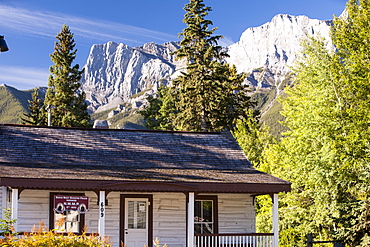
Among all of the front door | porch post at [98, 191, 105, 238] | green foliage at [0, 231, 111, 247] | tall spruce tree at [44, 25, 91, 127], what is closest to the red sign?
porch post at [98, 191, 105, 238]

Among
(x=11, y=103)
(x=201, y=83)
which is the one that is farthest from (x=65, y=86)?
(x=11, y=103)

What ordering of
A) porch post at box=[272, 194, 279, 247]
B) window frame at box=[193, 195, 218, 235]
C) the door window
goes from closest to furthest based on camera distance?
porch post at box=[272, 194, 279, 247] < the door window < window frame at box=[193, 195, 218, 235]

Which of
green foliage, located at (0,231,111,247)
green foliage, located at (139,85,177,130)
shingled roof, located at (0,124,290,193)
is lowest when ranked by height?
green foliage, located at (0,231,111,247)

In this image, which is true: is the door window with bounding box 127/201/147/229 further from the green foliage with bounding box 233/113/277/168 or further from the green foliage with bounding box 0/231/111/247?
the green foliage with bounding box 233/113/277/168

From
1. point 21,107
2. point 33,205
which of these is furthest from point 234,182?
point 21,107

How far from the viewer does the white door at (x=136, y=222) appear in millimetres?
16812

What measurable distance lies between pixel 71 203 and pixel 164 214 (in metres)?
3.44

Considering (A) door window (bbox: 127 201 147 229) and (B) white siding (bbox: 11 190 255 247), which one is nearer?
(B) white siding (bbox: 11 190 255 247)

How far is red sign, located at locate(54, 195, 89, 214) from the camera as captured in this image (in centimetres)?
1525

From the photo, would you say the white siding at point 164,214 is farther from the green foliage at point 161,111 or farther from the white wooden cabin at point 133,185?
the green foliage at point 161,111

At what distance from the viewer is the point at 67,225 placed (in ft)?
53.7

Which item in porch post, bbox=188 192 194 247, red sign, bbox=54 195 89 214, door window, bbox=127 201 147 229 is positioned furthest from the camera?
door window, bbox=127 201 147 229

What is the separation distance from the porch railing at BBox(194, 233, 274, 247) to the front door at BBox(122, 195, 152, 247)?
1.81m

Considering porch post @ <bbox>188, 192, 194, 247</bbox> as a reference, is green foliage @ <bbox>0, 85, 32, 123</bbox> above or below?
above
